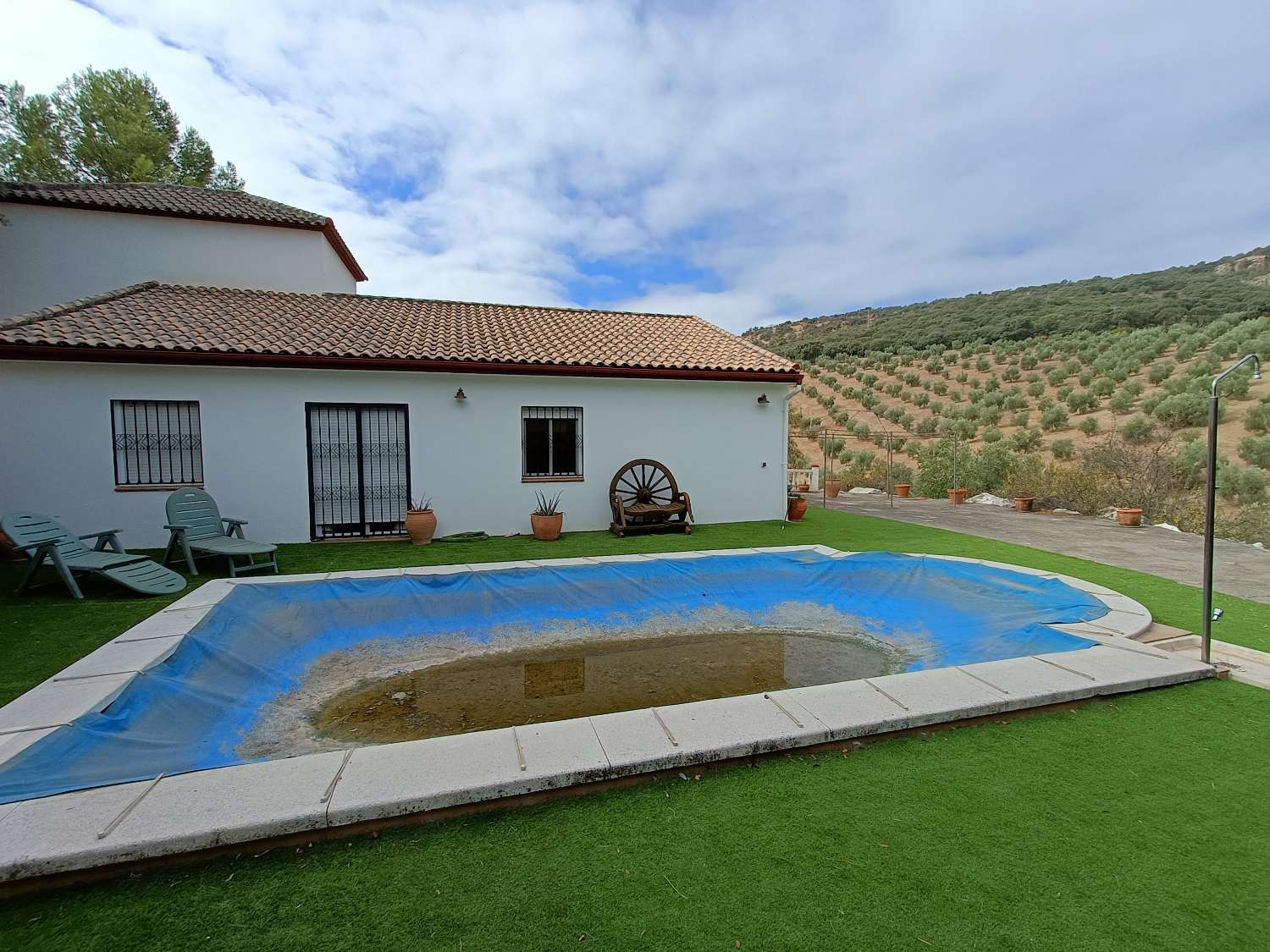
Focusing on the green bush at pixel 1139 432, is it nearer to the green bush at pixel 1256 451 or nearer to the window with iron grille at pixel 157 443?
the green bush at pixel 1256 451

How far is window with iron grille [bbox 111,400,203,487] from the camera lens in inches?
334

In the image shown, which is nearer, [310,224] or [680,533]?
[680,533]

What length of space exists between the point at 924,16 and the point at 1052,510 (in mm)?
9876

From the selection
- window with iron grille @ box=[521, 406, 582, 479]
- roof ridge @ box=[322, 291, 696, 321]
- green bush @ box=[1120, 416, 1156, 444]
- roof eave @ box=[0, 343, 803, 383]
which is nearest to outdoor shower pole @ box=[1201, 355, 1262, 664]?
roof eave @ box=[0, 343, 803, 383]

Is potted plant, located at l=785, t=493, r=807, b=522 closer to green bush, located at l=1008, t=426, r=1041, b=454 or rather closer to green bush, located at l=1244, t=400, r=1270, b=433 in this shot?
green bush, located at l=1008, t=426, r=1041, b=454

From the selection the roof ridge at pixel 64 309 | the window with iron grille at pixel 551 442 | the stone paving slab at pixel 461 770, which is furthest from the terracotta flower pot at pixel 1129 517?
the roof ridge at pixel 64 309

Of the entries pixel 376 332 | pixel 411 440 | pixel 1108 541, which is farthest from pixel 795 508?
pixel 376 332

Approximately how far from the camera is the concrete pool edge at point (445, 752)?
2.40 meters

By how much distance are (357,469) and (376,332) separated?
8.44 feet

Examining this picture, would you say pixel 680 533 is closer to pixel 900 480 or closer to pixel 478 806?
pixel 478 806

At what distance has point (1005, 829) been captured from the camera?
2.58 m

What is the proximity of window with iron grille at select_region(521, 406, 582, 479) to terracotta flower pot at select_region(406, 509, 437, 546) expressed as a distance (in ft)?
5.43

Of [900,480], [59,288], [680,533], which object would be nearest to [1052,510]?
[900,480]

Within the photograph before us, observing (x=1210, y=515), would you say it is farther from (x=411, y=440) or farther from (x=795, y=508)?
(x=411, y=440)
